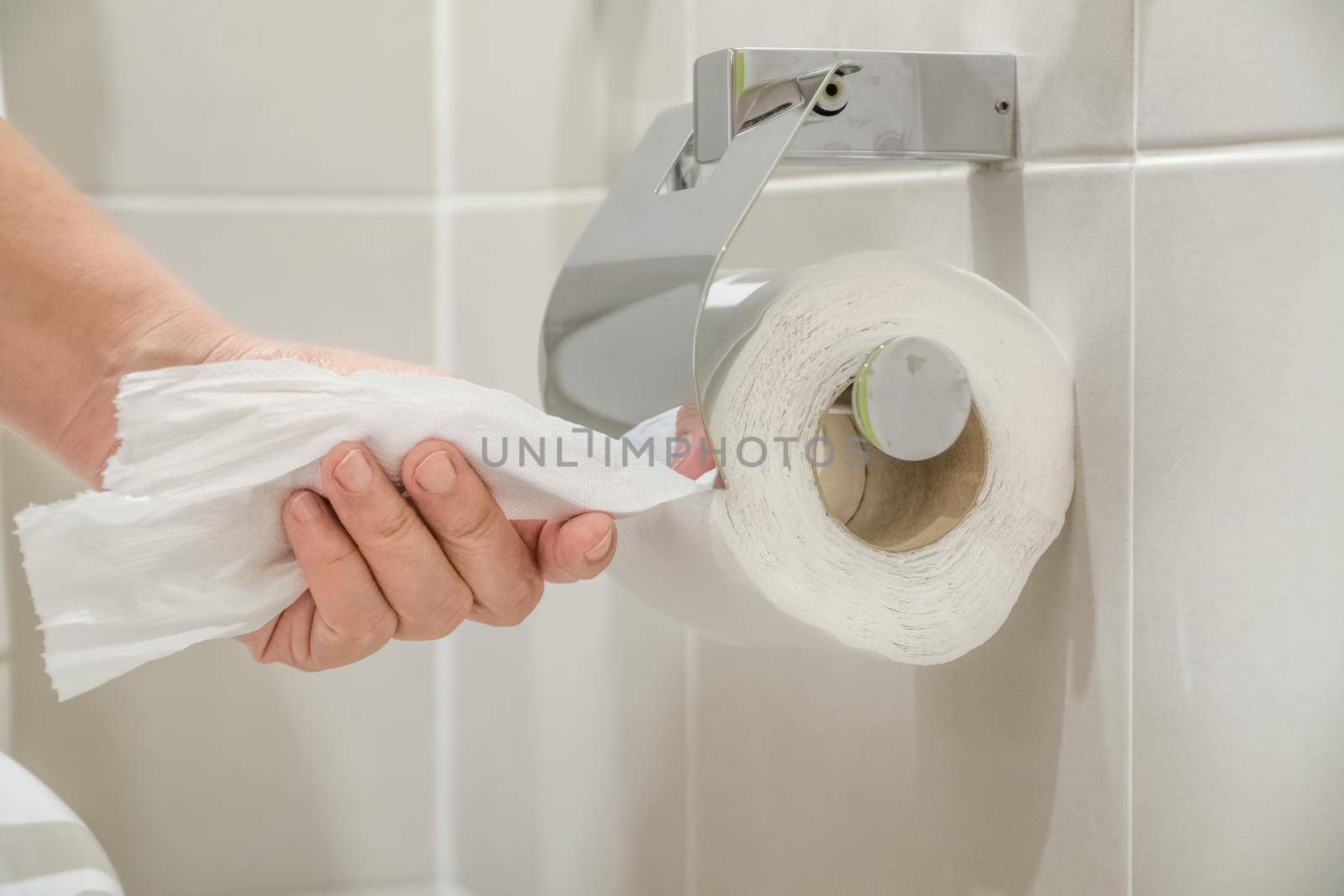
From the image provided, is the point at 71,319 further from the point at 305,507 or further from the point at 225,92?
the point at 225,92

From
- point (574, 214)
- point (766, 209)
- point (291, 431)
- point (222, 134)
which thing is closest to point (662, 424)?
point (291, 431)

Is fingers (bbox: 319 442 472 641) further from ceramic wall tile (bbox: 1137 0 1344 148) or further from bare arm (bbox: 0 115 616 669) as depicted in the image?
ceramic wall tile (bbox: 1137 0 1344 148)

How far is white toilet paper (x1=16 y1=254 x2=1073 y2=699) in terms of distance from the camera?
0.34 meters

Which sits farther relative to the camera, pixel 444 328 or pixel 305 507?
pixel 444 328

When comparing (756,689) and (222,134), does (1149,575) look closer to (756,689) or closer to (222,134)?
(756,689)

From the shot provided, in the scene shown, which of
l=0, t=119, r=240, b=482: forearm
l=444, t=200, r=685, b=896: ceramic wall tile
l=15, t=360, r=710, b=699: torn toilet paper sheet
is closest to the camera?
l=15, t=360, r=710, b=699: torn toilet paper sheet

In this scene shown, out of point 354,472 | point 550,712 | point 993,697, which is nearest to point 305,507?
point 354,472

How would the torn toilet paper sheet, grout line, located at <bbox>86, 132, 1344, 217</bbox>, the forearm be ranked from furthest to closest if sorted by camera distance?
grout line, located at <bbox>86, 132, 1344, 217</bbox> → the forearm → the torn toilet paper sheet

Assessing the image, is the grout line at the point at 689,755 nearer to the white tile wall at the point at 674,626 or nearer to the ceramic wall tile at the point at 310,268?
the white tile wall at the point at 674,626

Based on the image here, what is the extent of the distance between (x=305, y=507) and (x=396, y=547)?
0.03m

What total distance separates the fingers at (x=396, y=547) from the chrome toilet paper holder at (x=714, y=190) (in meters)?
0.07

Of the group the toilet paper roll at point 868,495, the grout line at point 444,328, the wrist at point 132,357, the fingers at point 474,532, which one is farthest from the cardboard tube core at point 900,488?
the grout line at point 444,328

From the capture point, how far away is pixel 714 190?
0.39 meters

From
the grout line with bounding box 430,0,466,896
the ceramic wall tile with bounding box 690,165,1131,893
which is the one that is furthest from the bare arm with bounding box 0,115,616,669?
the grout line with bounding box 430,0,466,896
